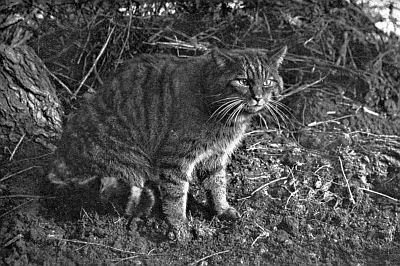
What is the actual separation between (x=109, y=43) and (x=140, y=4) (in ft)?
1.43

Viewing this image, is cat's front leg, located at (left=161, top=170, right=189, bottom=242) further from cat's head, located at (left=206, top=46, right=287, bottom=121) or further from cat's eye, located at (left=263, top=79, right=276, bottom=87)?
cat's eye, located at (left=263, top=79, right=276, bottom=87)

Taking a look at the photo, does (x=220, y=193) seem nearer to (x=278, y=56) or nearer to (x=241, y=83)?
(x=241, y=83)

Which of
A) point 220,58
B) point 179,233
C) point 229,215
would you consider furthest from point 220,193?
point 220,58

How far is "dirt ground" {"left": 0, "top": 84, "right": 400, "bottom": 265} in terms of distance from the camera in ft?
11.9

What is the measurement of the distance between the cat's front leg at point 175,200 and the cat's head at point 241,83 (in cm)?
49

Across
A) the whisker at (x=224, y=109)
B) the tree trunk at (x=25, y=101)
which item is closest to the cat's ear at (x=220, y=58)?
the whisker at (x=224, y=109)

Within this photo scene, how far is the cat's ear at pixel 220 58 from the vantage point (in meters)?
3.83

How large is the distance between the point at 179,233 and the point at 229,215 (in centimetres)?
40

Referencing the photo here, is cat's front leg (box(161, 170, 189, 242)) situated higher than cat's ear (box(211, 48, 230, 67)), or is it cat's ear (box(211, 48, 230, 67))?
cat's ear (box(211, 48, 230, 67))

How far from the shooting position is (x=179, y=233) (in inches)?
150

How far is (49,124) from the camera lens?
4.56m

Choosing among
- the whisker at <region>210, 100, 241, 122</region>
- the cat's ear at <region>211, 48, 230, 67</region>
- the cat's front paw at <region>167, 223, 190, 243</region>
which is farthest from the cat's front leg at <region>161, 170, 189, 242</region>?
the cat's ear at <region>211, 48, 230, 67</region>

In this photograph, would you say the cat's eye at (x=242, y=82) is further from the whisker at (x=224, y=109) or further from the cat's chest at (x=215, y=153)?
the cat's chest at (x=215, y=153)

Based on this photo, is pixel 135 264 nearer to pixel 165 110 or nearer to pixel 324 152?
pixel 165 110
